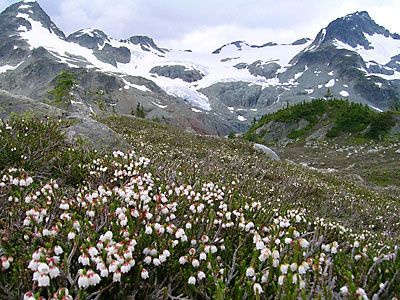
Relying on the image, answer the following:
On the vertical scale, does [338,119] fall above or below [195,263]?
above

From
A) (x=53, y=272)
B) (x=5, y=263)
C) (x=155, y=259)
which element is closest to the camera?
(x=53, y=272)

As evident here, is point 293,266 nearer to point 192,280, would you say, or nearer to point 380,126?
point 192,280

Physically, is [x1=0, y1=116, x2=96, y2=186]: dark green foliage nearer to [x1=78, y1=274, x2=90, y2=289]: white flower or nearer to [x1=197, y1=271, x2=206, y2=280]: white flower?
[x1=197, y1=271, x2=206, y2=280]: white flower

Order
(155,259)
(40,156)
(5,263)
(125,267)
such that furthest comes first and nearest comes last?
(40,156) → (155,259) → (5,263) → (125,267)

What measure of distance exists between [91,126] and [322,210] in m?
6.77

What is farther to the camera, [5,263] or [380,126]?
[380,126]

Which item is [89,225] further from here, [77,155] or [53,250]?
[77,155]

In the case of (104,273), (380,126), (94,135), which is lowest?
(104,273)

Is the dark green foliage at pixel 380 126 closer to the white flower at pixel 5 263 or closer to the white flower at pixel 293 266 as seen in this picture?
the white flower at pixel 293 266

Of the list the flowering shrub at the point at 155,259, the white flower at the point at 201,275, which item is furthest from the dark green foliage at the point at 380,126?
the white flower at the point at 201,275

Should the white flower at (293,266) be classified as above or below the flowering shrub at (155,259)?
above

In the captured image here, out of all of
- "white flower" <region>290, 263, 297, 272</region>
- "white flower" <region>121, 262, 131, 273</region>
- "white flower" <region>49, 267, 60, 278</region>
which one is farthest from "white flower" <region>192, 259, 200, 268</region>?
"white flower" <region>49, 267, 60, 278</region>

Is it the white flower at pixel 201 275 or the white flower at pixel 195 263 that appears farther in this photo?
the white flower at pixel 195 263

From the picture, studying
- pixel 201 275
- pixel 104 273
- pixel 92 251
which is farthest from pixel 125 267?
pixel 201 275
